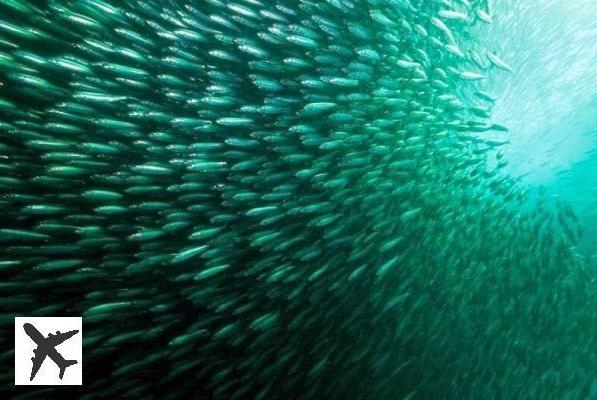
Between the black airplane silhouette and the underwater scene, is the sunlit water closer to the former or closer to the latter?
the underwater scene

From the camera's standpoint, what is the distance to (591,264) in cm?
1239

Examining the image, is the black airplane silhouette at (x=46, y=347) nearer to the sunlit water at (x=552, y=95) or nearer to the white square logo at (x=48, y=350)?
the white square logo at (x=48, y=350)

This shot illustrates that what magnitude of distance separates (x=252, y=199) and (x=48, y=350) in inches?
109

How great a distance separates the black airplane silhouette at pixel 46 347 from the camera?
193 inches

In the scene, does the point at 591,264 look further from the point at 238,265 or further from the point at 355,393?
the point at 238,265

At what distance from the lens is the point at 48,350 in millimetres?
5078

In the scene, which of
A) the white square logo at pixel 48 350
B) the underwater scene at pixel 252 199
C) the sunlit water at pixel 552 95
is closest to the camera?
the underwater scene at pixel 252 199

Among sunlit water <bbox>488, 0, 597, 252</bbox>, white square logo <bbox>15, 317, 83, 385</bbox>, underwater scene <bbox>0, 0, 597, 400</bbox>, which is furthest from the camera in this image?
sunlit water <bbox>488, 0, 597, 252</bbox>

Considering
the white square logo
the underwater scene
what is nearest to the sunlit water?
the underwater scene

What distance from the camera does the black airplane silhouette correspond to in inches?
193

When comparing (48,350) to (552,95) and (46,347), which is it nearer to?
(46,347)

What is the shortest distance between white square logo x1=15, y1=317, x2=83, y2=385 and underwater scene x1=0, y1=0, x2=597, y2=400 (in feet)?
0.17

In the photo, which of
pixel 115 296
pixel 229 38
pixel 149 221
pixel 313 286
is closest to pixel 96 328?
pixel 115 296

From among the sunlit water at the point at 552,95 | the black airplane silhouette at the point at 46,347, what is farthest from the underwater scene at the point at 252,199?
the sunlit water at the point at 552,95
